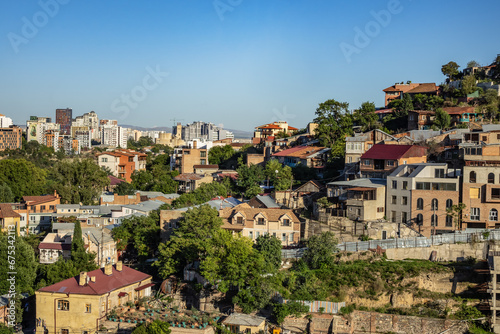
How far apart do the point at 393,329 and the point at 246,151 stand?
40.2 metres

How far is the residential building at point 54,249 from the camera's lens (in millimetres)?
34713

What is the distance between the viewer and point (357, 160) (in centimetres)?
4088

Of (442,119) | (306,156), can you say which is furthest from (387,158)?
(442,119)

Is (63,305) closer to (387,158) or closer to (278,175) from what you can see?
(278,175)

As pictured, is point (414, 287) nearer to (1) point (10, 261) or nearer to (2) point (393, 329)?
(2) point (393, 329)

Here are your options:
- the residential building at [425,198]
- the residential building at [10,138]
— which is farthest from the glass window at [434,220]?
the residential building at [10,138]

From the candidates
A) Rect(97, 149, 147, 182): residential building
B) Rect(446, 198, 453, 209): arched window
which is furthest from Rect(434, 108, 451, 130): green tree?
Rect(97, 149, 147, 182): residential building

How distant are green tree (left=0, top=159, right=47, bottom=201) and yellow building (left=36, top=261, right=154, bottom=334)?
27.9 metres

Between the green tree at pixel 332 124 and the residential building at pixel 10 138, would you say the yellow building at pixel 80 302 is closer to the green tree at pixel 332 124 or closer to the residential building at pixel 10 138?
the green tree at pixel 332 124

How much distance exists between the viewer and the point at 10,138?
97812 mm

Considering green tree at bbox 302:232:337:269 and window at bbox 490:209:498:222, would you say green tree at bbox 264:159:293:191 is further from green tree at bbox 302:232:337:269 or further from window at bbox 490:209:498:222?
window at bbox 490:209:498:222

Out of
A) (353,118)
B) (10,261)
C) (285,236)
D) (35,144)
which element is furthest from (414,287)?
(35,144)

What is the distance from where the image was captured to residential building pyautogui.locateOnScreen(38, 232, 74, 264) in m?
34.7

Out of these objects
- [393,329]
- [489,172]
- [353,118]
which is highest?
[353,118]
